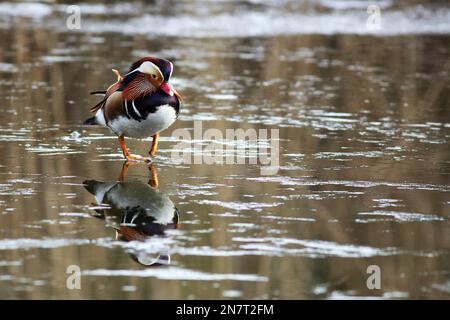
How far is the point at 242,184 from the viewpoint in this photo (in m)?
7.64

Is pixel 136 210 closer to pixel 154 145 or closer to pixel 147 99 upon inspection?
pixel 147 99

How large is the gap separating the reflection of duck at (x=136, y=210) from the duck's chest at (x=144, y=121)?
0.44 m

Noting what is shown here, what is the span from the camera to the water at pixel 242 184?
5.45 meters

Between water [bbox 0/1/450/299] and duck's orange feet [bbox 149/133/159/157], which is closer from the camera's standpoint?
water [bbox 0/1/450/299]

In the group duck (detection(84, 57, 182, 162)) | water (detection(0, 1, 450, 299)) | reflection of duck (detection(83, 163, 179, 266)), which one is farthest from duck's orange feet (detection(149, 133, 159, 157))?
reflection of duck (detection(83, 163, 179, 266))

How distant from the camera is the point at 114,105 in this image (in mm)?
8195

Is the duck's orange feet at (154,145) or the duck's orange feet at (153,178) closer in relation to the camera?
the duck's orange feet at (153,178)

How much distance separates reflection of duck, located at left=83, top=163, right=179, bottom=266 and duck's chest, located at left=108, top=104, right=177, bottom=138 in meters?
0.44

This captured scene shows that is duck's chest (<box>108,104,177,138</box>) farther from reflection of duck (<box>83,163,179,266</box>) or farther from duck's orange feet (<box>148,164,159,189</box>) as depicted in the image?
reflection of duck (<box>83,163,179,266</box>)

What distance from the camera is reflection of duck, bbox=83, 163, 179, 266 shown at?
6.14 metres

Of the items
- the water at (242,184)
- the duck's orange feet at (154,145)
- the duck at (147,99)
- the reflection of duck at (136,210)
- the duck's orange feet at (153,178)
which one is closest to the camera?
the water at (242,184)

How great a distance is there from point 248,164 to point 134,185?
4.25ft

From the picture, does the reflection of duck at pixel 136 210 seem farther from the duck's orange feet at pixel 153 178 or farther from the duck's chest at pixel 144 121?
the duck's chest at pixel 144 121

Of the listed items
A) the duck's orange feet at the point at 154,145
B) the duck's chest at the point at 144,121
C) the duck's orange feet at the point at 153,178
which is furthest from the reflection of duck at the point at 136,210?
the duck's orange feet at the point at 154,145
